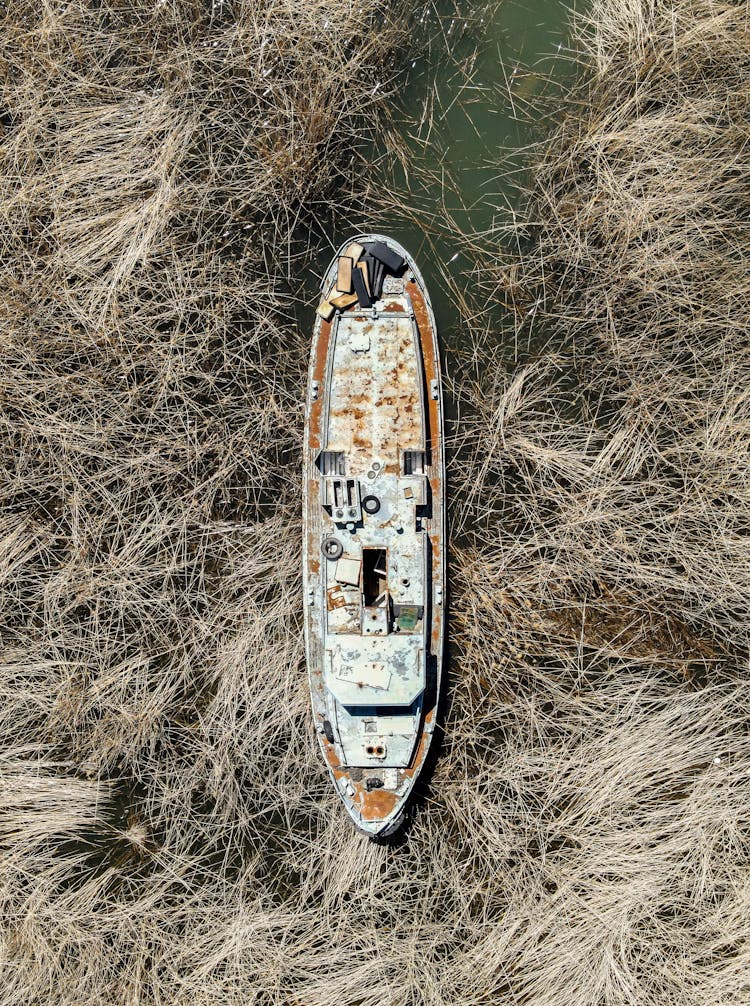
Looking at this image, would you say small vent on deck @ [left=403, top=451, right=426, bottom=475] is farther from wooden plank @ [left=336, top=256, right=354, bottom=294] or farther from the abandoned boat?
wooden plank @ [left=336, top=256, right=354, bottom=294]

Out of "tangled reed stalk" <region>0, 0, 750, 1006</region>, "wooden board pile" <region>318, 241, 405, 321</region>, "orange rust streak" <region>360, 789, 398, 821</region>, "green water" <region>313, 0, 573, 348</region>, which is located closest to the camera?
"orange rust streak" <region>360, 789, 398, 821</region>

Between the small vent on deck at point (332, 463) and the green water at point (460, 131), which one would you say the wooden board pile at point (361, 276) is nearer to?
the green water at point (460, 131)

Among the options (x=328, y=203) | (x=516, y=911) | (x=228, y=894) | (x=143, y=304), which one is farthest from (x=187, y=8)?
(x=516, y=911)

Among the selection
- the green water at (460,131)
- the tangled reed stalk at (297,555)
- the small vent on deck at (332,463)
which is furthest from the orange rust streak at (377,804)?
the green water at (460,131)

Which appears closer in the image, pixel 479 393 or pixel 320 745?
pixel 320 745

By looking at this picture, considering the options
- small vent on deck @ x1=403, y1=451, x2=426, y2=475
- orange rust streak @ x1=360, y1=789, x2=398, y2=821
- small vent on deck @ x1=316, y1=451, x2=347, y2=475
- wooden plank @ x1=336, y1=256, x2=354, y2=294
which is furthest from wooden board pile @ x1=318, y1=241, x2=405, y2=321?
orange rust streak @ x1=360, y1=789, x2=398, y2=821

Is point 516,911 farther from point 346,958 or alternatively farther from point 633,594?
point 633,594
